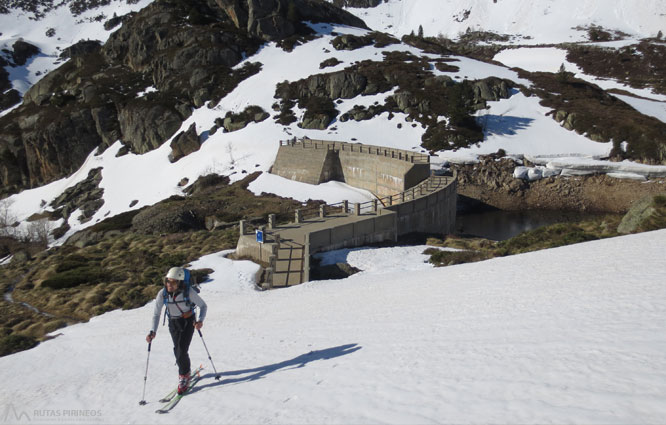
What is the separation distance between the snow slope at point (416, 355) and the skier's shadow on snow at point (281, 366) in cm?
5

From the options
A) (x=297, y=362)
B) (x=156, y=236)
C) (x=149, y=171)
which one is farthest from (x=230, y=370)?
(x=149, y=171)

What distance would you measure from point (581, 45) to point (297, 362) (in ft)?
466

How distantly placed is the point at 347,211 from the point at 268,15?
3027 inches

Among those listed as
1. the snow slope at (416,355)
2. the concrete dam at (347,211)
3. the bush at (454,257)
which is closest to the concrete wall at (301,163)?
the concrete dam at (347,211)

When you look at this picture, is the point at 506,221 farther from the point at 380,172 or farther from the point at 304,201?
the point at 304,201

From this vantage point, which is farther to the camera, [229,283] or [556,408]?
[229,283]

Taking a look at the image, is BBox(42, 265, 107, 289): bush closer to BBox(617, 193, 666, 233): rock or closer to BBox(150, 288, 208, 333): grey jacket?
BBox(150, 288, 208, 333): grey jacket

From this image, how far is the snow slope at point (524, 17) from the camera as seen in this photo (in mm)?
138125

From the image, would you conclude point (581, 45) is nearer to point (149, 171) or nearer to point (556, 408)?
point (149, 171)

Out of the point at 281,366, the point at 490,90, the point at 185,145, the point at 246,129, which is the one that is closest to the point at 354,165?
the point at 246,129

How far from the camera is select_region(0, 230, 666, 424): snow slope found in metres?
6.04

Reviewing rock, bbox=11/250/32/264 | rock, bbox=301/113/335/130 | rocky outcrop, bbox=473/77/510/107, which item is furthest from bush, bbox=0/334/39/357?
rocky outcrop, bbox=473/77/510/107

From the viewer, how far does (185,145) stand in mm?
66500

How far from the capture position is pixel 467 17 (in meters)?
174
